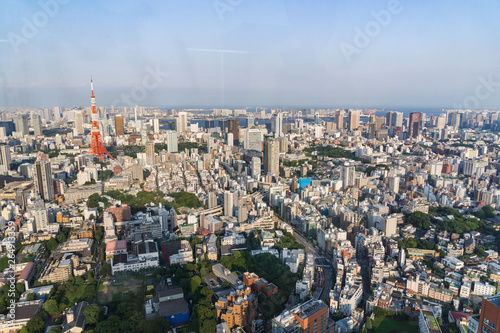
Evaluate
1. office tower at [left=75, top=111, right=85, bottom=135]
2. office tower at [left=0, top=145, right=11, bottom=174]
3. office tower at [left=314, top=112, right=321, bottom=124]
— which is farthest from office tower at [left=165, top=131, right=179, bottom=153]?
office tower at [left=314, top=112, right=321, bottom=124]

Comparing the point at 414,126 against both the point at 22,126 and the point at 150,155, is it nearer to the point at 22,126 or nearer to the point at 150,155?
the point at 150,155

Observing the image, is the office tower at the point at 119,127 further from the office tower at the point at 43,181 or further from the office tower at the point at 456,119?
the office tower at the point at 456,119

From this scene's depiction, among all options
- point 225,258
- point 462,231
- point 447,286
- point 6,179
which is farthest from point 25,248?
point 462,231

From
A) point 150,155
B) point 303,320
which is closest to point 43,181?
point 150,155

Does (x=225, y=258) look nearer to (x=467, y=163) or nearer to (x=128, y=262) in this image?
(x=128, y=262)

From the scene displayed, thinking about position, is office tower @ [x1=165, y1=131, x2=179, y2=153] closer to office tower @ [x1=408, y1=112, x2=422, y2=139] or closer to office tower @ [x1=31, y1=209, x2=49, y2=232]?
office tower @ [x1=31, y1=209, x2=49, y2=232]
